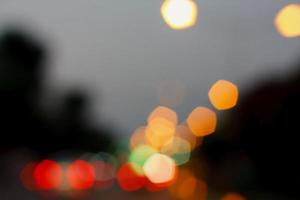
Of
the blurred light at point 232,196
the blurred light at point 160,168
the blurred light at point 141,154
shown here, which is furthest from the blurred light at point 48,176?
the blurred light at point 232,196

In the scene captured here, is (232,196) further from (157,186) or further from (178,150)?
(178,150)

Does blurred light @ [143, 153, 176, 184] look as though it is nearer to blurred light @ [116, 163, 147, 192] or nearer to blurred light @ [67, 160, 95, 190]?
blurred light @ [116, 163, 147, 192]

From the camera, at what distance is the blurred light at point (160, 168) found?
15.2 m

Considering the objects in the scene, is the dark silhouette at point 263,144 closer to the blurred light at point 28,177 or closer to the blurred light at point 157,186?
the blurred light at point 157,186

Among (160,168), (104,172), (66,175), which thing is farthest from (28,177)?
(160,168)

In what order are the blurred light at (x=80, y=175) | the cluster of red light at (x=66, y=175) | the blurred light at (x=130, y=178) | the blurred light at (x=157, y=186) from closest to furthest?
1. the cluster of red light at (x=66, y=175)
2. the blurred light at (x=80, y=175)
3. the blurred light at (x=157, y=186)
4. the blurred light at (x=130, y=178)

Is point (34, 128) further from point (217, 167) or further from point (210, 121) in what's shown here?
point (217, 167)

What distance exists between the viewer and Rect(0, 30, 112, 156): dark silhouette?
52.1 ft

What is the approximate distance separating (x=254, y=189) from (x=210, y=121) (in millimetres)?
3120

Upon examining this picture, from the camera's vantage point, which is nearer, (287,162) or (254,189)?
(287,162)

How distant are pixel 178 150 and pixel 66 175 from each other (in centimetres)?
460

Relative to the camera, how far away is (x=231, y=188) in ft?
38.5

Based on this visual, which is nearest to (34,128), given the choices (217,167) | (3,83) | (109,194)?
(3,83)

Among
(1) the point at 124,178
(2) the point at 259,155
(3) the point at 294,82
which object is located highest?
(3) the point at 294,82
